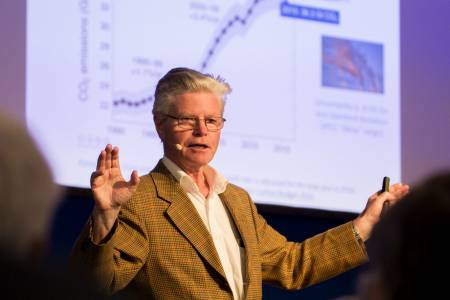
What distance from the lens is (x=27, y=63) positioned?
391 cm

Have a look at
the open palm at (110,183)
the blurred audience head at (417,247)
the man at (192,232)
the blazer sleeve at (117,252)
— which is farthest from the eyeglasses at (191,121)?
the blurred audience head at (417,247)

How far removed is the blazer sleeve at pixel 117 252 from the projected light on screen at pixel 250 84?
104 centimetres

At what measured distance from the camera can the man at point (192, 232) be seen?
8.92 feet

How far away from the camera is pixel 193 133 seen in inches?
120

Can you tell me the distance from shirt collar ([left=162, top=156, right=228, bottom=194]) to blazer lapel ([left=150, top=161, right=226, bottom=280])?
2 centimetres

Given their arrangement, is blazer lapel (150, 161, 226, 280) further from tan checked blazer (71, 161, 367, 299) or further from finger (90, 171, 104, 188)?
finger (90, 171, 104, 188)

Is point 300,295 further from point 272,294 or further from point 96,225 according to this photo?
point 96,225

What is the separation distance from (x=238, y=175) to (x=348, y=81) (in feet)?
2.54

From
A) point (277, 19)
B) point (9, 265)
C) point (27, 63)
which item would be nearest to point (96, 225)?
point (27, 63)

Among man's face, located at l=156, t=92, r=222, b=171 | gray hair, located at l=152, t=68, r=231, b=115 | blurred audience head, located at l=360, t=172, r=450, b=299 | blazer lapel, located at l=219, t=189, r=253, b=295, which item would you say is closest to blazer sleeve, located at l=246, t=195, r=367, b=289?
blazer lapel, located at l=219, t=189, r=253, b=295

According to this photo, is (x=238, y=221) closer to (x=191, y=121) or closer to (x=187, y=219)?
(x=187, y=219)

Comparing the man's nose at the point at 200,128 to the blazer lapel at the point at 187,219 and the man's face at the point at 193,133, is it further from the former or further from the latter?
the blazer lapel at the point at 187,219

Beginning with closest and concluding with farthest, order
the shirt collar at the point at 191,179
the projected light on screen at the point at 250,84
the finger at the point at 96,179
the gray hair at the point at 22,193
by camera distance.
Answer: the gray hair at the point at 22,193, the finger at the point at 96,179, the shirt collar at the point at 191,179, the projected light on screen at the point at 250,84

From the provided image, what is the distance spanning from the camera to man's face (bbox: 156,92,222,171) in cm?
303
